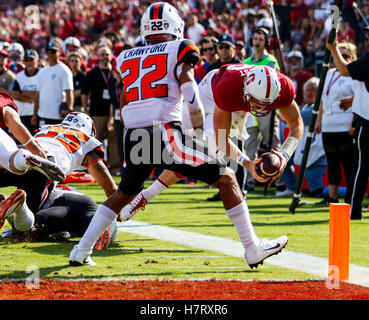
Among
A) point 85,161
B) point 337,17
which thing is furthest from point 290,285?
point 337,17

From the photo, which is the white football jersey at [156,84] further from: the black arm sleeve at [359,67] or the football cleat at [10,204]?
the black arm sleeve at [359,67]

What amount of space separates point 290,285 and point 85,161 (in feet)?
8.03

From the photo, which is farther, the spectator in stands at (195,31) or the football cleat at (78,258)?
the spectator in stands at (195,31)

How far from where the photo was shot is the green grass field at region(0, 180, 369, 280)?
17.1 feet

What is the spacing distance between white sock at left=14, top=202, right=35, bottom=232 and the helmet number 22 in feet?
4.11

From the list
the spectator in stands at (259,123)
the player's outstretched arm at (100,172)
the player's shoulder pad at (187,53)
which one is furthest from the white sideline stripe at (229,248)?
the spectator in stands at (259,123)

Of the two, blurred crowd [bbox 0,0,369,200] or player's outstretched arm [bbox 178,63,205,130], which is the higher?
player's outstretched arm [bbox 178,63,205,130]

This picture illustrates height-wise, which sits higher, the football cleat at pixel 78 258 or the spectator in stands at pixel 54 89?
the football cleat at pixel 78 258

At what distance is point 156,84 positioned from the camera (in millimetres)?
5273

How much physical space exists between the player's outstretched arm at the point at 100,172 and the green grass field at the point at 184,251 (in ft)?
1.65

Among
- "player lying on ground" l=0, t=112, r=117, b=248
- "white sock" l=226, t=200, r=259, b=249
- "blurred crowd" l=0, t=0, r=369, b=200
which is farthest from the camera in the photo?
"blurred crowd" l=0, t=0, r=369, b=200

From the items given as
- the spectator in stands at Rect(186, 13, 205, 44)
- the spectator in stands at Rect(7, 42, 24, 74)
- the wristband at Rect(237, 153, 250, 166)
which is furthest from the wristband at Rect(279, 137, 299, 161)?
the spectator in stands at Rect(7, 42, 24, 74)

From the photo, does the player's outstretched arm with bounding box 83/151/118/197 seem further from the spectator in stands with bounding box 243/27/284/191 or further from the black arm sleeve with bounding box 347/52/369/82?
the spectator in stands with bounding box 243/27/284/191

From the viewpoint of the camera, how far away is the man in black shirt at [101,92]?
13.0m
